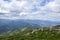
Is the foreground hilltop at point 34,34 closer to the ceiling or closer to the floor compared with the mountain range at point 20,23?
closer to the floor

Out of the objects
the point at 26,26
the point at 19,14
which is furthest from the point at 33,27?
the point at 19,14

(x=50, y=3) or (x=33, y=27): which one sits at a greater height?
(x=50, y=3)

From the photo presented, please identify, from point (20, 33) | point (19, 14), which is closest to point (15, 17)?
point (19, 14)

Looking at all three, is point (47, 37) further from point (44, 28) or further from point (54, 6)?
point (54, 6)

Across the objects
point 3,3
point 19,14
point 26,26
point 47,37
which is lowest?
point 47,37

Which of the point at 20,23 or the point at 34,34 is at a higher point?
the point at 20,23

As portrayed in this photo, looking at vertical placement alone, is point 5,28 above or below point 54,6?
below

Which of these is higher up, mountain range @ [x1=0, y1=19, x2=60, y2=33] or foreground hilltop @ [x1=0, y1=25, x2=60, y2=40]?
mountain range @ [x1=0, y1=19, x2=60, y2=33]

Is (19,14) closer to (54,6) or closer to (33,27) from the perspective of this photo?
(33,27)

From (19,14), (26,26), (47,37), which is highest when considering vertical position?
(19,14)
